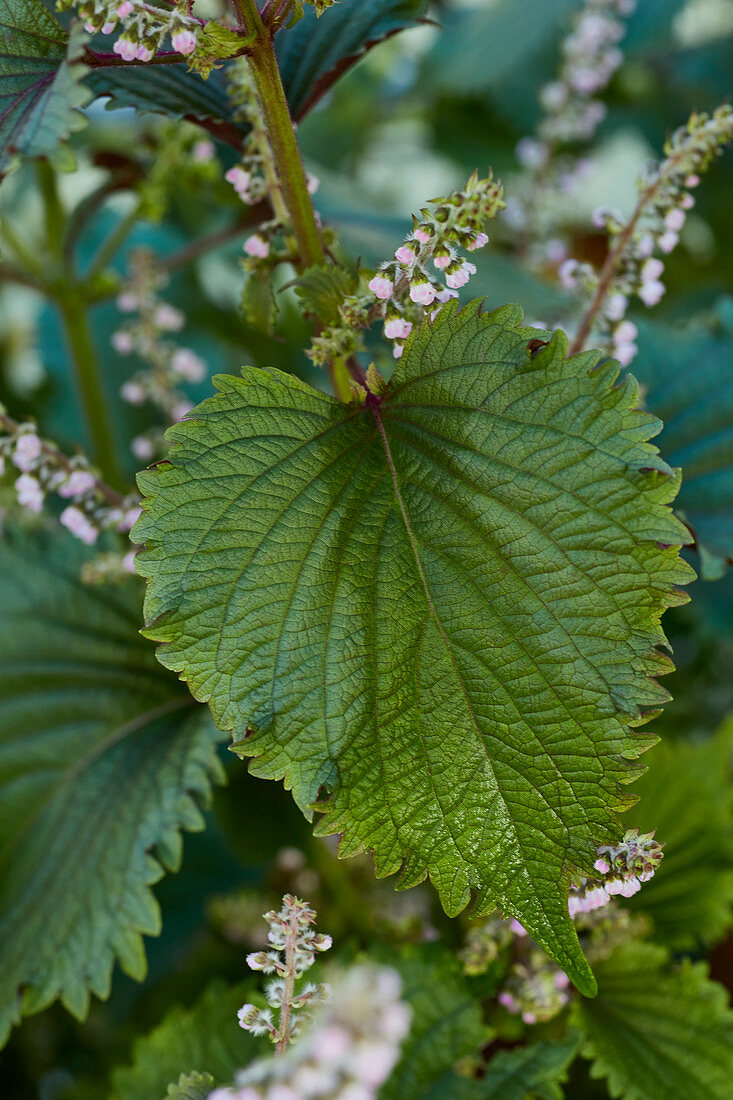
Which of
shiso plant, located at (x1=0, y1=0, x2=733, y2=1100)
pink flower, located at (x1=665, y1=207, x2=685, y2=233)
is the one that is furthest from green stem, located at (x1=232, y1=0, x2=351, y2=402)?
pink flower, located at (x1=665, y1=207, x2=685, y2=233)

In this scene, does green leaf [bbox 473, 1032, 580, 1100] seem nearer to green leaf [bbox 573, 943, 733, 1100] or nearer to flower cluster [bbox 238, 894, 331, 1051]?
green leaf [bbox 573, 943, 733, 1100]

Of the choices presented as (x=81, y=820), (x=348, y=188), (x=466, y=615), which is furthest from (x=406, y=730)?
(x=348, y=188)

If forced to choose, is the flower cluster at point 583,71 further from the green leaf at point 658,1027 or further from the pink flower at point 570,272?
the green leaf at point 658,1027

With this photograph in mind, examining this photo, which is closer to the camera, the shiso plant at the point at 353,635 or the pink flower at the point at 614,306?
the shiso plant at the point at 353,635

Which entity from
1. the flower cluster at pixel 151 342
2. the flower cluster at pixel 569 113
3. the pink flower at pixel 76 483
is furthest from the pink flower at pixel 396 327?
the flower cluster at pixel 569 113

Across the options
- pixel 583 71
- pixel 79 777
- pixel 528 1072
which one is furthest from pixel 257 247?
pixel 583 71

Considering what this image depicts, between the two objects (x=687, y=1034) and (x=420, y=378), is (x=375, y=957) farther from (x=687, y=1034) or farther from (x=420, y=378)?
(x=420, y=378)
